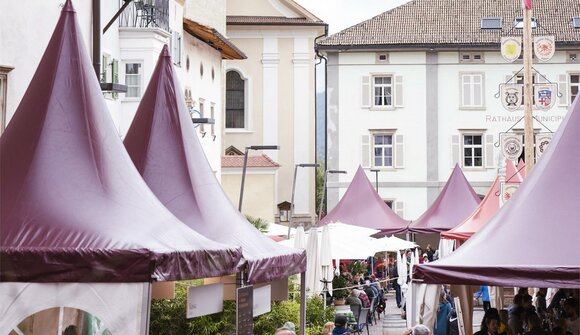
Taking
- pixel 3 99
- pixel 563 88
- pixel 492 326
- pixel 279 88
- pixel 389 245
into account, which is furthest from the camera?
pixel 279 88

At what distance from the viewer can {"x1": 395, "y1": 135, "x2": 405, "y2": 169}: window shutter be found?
57781 mm

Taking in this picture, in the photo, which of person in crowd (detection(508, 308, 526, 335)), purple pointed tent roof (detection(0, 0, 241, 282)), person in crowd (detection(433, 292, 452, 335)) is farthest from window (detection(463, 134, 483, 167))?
purple pointed tent roof (detection(0, 0, 241, 282))

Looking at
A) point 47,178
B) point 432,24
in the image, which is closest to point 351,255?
point 47,178

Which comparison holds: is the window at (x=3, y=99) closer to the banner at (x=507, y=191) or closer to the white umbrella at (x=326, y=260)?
the white umbrella at (x=326, y=260)

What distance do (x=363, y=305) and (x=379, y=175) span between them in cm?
2932

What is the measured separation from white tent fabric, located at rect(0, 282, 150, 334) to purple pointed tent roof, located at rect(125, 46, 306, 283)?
327 cm

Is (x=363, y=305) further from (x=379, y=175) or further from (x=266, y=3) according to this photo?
(x=266, y=3)

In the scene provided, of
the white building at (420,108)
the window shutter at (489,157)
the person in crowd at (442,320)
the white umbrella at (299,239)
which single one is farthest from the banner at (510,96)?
the window shutter at (489,157)

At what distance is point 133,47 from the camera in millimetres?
29578

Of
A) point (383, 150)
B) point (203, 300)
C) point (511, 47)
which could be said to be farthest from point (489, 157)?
point (203, 300)

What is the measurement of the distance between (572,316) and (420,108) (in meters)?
41.4

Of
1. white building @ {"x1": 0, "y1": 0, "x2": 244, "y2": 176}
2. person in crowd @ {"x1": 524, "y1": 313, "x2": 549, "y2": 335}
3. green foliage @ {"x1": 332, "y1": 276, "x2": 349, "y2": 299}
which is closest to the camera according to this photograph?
person in crowd @ {"x1": 524, "y1": 313, "x2": 549, "y2": 335}

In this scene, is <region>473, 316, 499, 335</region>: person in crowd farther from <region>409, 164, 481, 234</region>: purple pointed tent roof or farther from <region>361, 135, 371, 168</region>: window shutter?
<region>361, 135, 371, 168</region>: window shutter

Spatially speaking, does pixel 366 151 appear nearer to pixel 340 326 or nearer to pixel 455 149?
pixel 455 149
